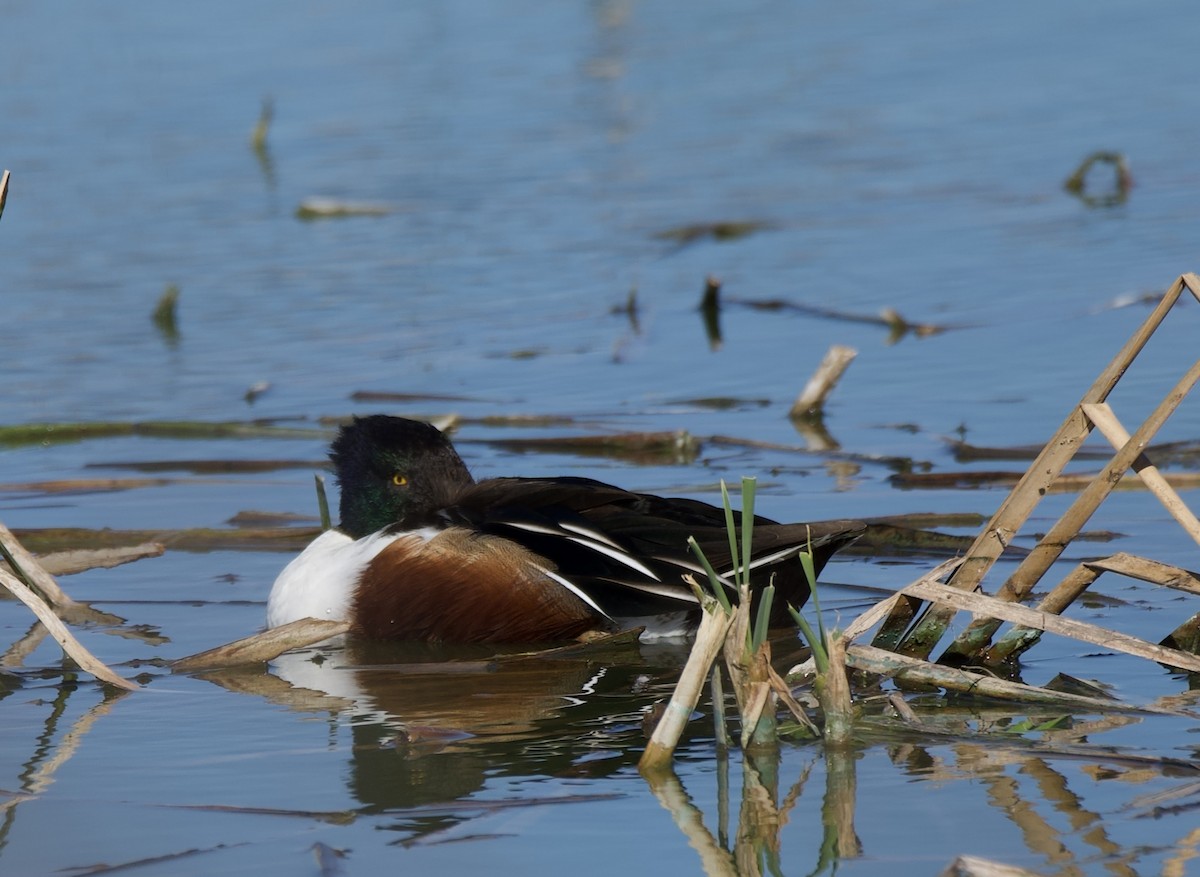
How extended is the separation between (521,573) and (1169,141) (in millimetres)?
8641

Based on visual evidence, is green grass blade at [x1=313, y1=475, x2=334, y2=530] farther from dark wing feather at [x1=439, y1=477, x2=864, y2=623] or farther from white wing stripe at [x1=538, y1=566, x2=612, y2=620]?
white wing stripe at [x1=538, y1=566, x2=612, y2=620]

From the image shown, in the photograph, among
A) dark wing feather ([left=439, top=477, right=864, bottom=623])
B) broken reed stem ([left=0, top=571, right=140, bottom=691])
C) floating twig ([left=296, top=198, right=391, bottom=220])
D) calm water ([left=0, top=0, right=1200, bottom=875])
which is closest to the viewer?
calm water ([left=0, top=0, right=1200, bottom=875])

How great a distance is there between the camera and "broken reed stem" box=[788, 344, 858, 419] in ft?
24.8

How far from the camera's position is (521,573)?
536cm

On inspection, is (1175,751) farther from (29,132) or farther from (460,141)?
(29,132)

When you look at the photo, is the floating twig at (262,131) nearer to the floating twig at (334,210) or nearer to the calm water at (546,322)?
the calm water at (546,322)

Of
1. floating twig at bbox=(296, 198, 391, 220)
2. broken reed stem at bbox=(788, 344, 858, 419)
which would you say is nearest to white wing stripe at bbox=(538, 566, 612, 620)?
broken reed stem at bbox=(788, 344, 858, 419)

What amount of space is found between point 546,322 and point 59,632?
5.41 metres

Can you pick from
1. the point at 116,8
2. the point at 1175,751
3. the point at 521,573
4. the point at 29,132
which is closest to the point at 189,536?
the point at 521,573

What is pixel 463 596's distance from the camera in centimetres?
541

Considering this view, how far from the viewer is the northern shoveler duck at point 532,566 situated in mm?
5137

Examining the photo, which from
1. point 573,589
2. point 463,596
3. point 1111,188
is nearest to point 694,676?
point 573,589

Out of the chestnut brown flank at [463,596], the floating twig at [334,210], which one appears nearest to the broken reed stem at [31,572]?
the chestnut brown flank at [463,596]

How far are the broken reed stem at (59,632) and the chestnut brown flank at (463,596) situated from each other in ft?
3.47
